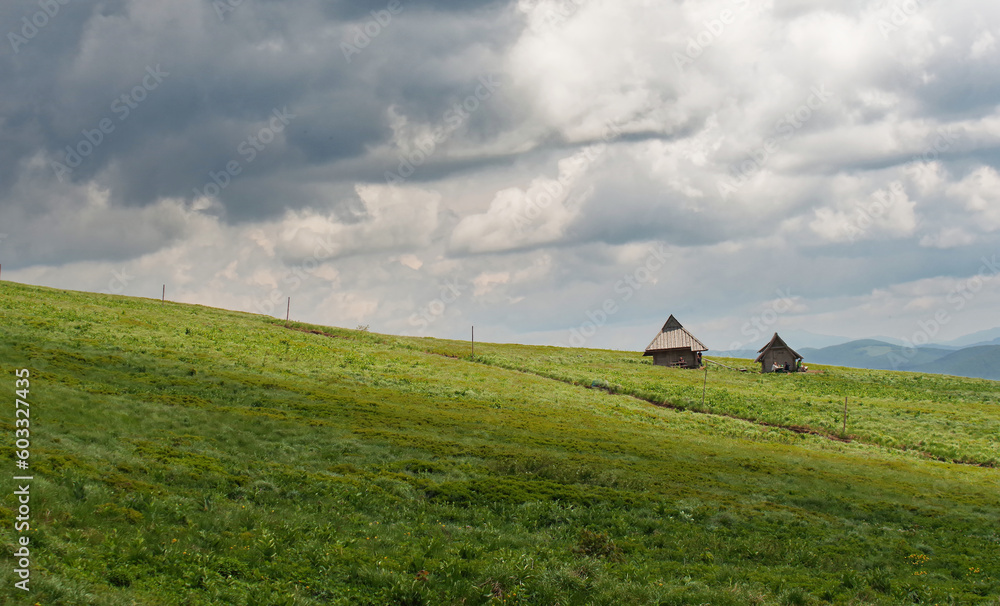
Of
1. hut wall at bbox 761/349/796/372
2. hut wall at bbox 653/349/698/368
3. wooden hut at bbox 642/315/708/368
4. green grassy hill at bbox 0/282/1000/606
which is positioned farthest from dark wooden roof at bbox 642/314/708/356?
green grassy hill at bbox 0/282/1000/606

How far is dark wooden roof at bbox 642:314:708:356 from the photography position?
352 feet

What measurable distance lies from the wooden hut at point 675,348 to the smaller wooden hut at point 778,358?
11325 mm

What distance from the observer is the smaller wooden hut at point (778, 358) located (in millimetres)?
108562

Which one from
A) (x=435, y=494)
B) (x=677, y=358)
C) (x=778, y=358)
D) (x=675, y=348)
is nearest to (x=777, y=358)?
(x=778, y=358)

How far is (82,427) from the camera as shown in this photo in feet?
85.7

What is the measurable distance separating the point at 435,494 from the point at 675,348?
293 feet

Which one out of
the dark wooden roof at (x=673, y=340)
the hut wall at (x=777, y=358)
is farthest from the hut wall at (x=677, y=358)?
the hut wall at (x=777, y=358)

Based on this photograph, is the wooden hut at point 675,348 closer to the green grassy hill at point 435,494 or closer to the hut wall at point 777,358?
the hut wall at point 777,358

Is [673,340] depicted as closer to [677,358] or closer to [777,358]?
[677,358]

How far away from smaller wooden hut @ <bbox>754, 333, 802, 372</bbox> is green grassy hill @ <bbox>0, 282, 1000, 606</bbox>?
48.5 m

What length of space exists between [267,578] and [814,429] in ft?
188

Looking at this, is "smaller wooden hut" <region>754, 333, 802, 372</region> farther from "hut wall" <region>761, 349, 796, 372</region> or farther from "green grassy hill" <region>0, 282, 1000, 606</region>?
"green grassy hill" <region>0, 282, 1000, 606</region>

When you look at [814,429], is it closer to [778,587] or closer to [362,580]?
[778,587]

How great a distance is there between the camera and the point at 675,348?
10806cm
